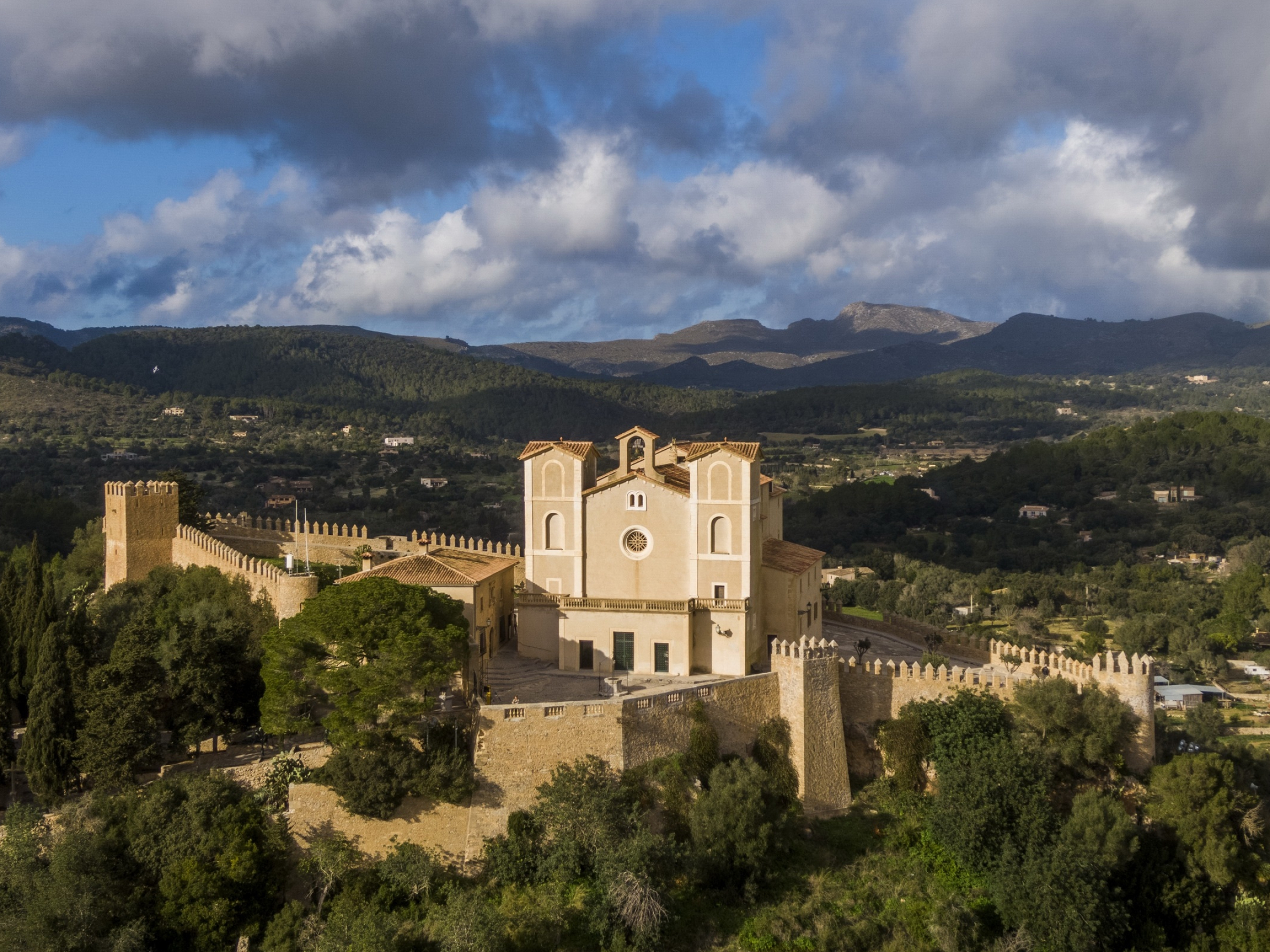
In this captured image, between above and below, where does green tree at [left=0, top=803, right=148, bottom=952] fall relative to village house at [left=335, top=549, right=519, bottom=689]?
below

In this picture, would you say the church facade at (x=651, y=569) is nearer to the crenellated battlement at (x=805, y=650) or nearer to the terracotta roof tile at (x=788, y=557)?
the terracotta roof tile at (x=788, y=557)

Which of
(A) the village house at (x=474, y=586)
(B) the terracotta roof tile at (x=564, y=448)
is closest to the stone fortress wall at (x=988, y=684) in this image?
(B) the terracotta roof tile at (x=564, y=448)

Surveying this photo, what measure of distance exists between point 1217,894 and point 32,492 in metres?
67.5

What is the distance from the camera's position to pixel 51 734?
24.9m

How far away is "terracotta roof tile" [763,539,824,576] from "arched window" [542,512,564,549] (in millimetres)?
5463

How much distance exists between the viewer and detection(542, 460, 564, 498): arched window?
30656 mm

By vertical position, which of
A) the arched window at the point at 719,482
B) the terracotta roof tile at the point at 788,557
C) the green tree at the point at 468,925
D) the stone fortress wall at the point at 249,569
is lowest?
the green tree at the point at 468,925

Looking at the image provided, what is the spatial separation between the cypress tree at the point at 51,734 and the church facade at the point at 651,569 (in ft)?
35.3

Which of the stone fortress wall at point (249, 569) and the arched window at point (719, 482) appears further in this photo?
the stone fortress wall at point (249, 569)

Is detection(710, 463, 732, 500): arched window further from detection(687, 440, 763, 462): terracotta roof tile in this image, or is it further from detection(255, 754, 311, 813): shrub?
detection(255, 754, 311, 813): shrub

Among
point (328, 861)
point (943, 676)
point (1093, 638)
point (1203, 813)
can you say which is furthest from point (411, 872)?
point (1093, 638)

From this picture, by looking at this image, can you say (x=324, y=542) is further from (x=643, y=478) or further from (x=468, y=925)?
(x=468, y=925)

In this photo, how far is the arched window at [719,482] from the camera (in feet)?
97.5

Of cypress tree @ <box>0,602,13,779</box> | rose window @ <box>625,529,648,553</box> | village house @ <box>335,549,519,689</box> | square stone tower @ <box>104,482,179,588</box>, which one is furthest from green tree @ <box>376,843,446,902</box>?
square stone tower @ <box>104,482,179,588</box>
